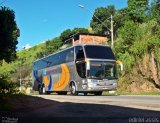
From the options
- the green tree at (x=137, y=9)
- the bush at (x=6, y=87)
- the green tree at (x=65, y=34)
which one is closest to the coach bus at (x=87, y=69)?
the bush at (x=6, y=87)

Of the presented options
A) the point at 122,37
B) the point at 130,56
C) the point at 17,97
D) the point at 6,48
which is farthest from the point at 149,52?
the point at 17,97

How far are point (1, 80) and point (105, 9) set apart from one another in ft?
265

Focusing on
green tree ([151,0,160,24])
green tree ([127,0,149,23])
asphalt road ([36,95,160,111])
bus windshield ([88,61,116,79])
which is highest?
green tree ([127,0,149,23])

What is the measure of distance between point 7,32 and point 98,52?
10.5 meters

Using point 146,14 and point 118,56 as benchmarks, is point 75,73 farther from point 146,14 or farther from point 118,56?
point 146,14

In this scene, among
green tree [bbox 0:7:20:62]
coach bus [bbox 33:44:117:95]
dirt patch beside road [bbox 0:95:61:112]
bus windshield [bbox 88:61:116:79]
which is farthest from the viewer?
coach bus [bbox 33:44:117:95]

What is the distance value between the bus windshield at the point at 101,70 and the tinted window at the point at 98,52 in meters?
0.53

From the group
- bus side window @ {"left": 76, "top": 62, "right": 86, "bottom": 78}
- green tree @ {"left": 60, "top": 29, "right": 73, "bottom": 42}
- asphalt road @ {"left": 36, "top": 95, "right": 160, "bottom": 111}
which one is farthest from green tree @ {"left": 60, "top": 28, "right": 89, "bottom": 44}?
asphalt road @ {"left": 36, "top": 95, "right": 160, "bottom": 111}

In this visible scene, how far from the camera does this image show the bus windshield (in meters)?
30.0

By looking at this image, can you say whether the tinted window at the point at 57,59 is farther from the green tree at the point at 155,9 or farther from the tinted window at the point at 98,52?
the green tree at the point at 155,9

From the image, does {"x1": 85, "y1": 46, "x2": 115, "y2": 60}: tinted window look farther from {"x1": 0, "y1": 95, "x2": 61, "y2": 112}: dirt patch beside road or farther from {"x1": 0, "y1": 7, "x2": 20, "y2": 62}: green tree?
{"x1": 0, "y1": 95, "x2": 61, "y2": 112}: dirt patch beside road

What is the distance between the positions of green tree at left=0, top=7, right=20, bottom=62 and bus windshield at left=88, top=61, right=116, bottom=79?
28.4 ft

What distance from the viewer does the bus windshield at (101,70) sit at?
29984 mm

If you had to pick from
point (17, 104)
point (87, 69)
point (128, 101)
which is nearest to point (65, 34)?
point (87, 69)
